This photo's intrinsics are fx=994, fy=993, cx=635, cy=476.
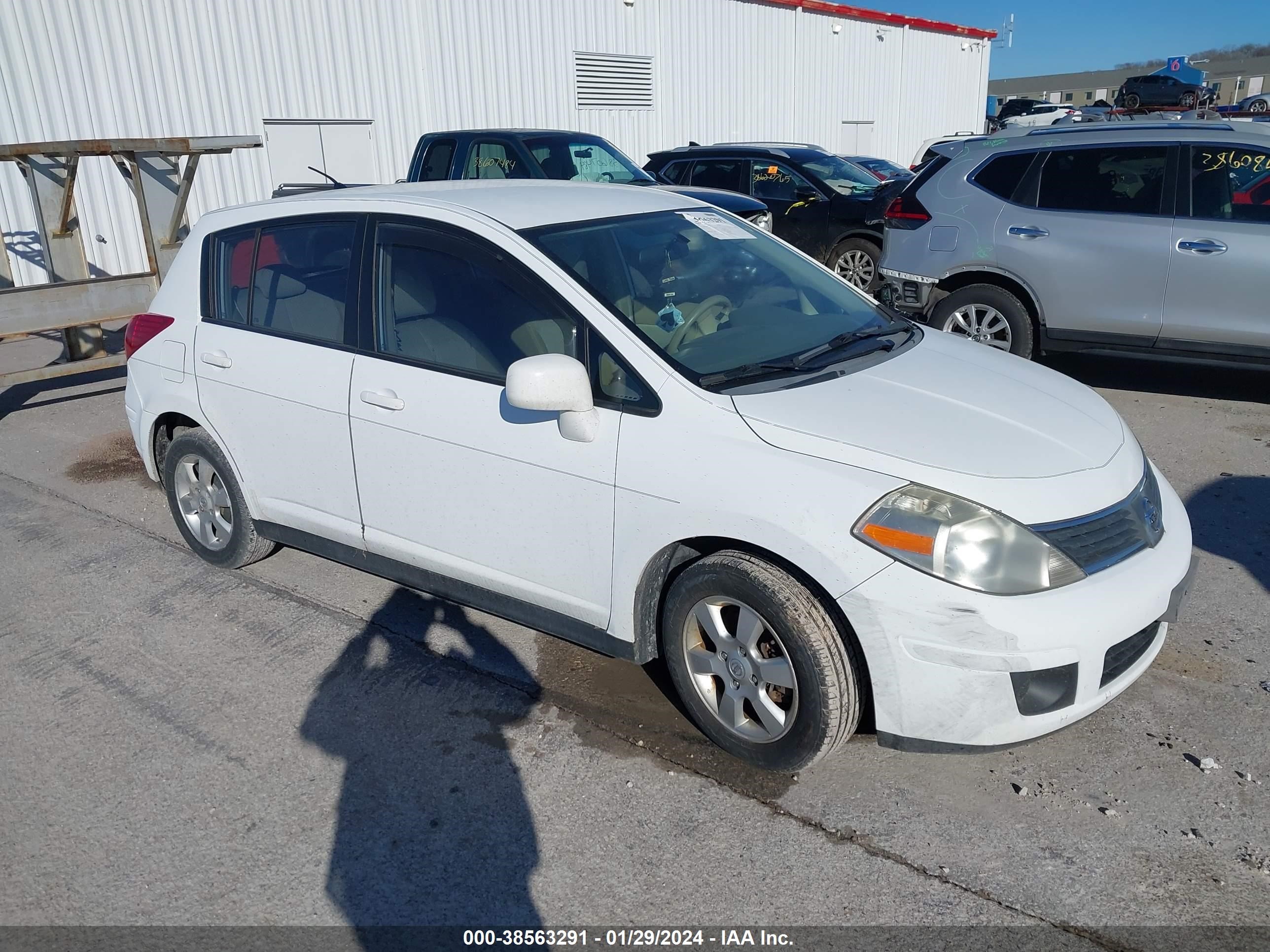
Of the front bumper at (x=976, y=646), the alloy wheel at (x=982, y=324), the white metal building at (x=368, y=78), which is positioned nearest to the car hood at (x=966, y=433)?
the front bumper at (x=976, y=646)

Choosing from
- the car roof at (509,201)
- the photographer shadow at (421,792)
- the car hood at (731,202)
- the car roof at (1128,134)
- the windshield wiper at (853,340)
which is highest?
the car roof at (1128,134)

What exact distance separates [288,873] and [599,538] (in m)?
1.34

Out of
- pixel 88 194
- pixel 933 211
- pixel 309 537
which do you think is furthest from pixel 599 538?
pixel 88 194

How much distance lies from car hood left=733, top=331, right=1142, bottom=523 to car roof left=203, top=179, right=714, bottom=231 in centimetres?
116

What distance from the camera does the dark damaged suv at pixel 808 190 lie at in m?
9.98

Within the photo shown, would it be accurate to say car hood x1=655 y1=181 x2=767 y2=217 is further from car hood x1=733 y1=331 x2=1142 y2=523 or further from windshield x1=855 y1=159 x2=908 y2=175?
windshield x1=855 y1=159 x2=908 y2=175

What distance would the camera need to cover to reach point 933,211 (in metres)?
7.30

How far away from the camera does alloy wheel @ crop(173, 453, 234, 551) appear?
4660mm

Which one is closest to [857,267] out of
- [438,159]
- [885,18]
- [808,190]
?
[808,190]

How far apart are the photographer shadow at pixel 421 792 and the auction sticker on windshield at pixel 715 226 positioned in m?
1.90

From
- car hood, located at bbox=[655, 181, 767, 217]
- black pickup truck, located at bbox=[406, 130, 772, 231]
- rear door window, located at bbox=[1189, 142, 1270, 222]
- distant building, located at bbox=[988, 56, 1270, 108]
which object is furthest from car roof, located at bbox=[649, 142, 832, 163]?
distant building, located at bbox=[988, 56, 1270, 108]

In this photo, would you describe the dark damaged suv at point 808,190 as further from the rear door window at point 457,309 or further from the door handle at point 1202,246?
the rear door window at point 457,309

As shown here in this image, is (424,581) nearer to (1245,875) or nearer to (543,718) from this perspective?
(543,718)

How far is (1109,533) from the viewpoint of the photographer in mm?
2922
